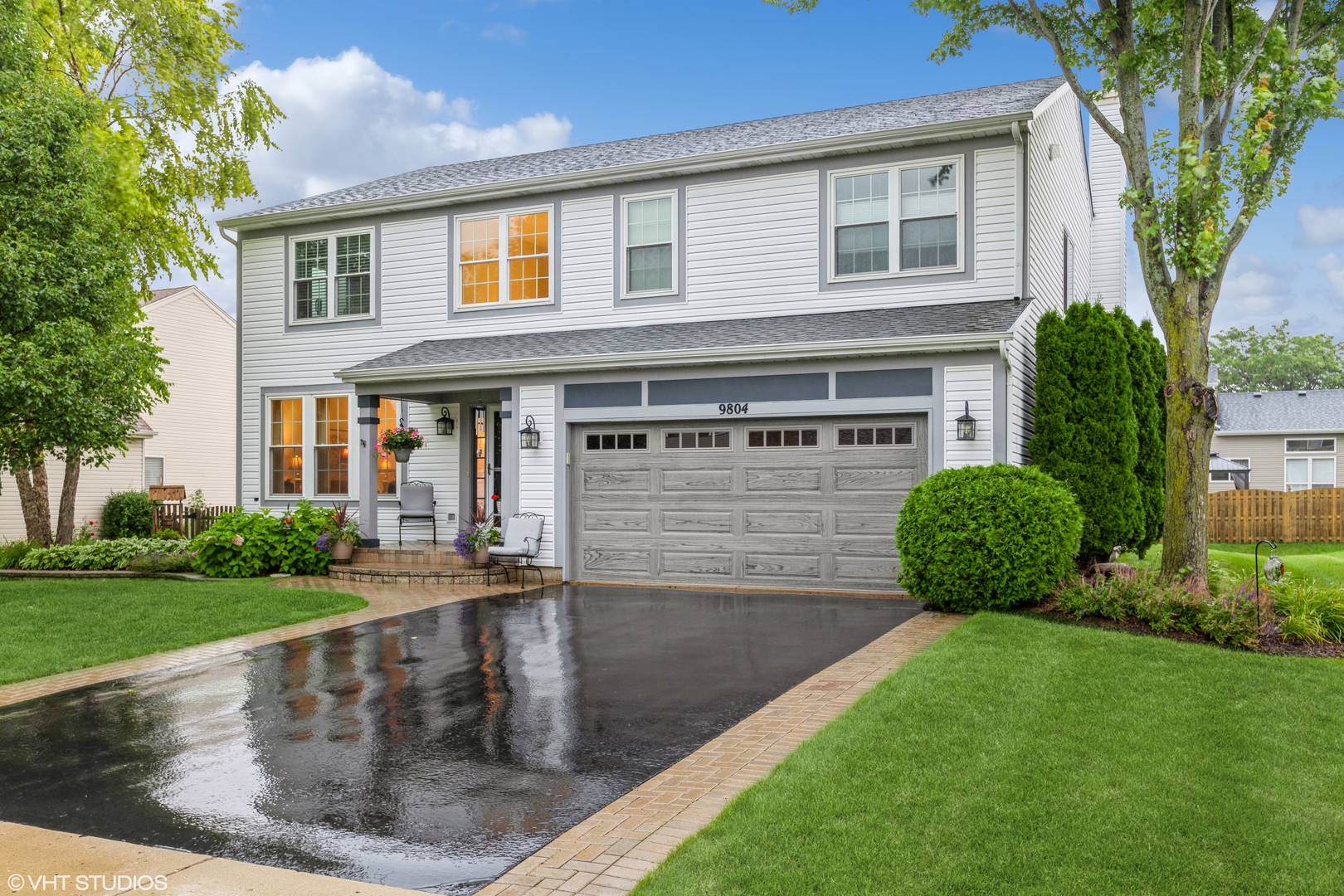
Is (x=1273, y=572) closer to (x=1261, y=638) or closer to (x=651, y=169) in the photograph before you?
(x=1261, y=638)

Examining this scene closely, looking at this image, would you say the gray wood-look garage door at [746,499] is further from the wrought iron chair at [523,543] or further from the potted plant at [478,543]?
the potted plant at [478,543]

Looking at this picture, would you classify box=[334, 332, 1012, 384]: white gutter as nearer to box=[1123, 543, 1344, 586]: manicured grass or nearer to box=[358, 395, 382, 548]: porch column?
box=[358, 395, 382, 548]: porch column

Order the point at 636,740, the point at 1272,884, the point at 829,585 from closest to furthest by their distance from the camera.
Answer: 1. the point at 1272,884
2. the point at 636,740
3. the point at 829,585

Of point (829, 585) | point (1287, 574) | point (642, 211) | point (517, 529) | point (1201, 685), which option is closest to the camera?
point (1201, 685)

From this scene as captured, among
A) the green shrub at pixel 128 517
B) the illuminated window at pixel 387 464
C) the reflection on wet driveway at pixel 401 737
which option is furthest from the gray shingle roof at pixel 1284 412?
the green shrub at pixel 128 517

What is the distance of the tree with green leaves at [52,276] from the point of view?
11.5 metres

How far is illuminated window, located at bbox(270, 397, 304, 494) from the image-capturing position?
16.9 m

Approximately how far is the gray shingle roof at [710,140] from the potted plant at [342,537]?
5.38 meters

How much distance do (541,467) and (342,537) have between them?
3355mm

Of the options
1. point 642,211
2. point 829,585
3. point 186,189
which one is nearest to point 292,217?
point 186,189

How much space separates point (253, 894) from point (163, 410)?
26232 mm

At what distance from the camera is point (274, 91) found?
20.8 metres

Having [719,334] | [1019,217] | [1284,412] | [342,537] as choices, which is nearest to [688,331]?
[719,334]

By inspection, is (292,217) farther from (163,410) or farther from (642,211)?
(163,410)
